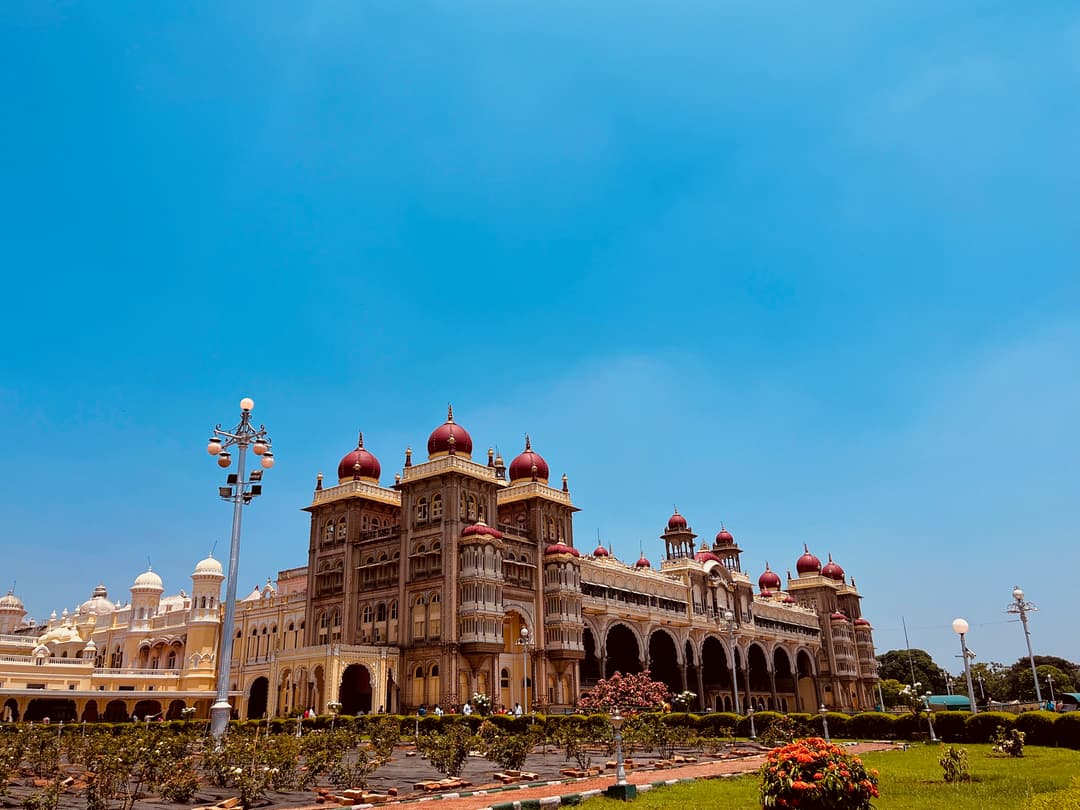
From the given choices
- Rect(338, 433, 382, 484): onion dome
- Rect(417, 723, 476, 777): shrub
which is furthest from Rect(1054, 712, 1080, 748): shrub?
Rect(338, 433, 382, 484): onion dome

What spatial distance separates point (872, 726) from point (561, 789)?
24.9 metres

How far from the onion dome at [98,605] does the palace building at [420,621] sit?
2504 millimetres

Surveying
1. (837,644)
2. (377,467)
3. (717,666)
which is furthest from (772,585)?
(377,467)

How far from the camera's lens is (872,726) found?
127ft

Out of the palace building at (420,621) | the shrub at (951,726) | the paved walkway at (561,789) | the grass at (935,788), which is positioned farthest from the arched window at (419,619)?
→ the grass at (935,788)

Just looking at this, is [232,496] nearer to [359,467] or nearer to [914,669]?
[359,467]

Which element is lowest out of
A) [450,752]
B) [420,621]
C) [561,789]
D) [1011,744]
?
[561,789]

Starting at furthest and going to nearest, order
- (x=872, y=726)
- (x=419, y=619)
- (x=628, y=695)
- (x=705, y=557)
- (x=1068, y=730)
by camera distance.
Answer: (x=705, y=557) < (x=419, y=619) < (x=628, y=695) < (x=872, y=726) < (x=1068, y=730)

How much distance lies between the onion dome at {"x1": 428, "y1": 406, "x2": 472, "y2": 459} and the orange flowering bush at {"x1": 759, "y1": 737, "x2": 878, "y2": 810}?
47682mm

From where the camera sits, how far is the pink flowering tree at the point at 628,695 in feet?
155

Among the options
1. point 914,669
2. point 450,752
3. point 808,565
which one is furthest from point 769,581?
point 450,752

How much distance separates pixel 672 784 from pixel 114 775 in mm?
12281

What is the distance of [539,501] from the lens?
63406mm

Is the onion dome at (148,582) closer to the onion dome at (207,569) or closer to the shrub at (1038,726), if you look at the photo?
the onion dome at (207,569)
